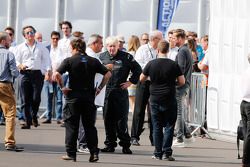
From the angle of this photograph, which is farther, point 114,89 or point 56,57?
point 56,57

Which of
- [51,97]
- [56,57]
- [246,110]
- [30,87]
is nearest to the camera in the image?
[246,110]

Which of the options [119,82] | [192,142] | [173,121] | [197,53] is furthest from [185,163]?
[197,53]

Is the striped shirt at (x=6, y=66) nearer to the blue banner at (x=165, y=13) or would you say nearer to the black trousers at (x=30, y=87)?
the black trousers at (x=30, y=87)

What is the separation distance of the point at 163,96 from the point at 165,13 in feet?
24.9

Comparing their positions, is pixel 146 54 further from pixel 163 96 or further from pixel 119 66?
pixel 163 96

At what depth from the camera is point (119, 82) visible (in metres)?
19.0

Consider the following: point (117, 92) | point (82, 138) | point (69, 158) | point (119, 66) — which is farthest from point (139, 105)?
point (69, 158)

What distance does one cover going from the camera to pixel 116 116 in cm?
1912

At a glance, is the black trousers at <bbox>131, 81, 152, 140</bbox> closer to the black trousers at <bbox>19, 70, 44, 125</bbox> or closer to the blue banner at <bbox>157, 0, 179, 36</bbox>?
the black trousers at <bbox>19, 70, 44, 125</bbox>

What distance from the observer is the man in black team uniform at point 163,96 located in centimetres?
1792

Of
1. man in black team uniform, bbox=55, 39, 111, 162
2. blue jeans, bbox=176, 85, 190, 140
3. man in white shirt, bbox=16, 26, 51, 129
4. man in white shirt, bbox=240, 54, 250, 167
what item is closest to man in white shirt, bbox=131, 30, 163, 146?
blue jeans, bbox=176, 85, 190, 140

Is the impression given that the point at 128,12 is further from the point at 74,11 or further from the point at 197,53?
the point at 197,53

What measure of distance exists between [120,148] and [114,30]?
9.01m

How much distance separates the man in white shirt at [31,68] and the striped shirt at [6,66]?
15.8 feet
